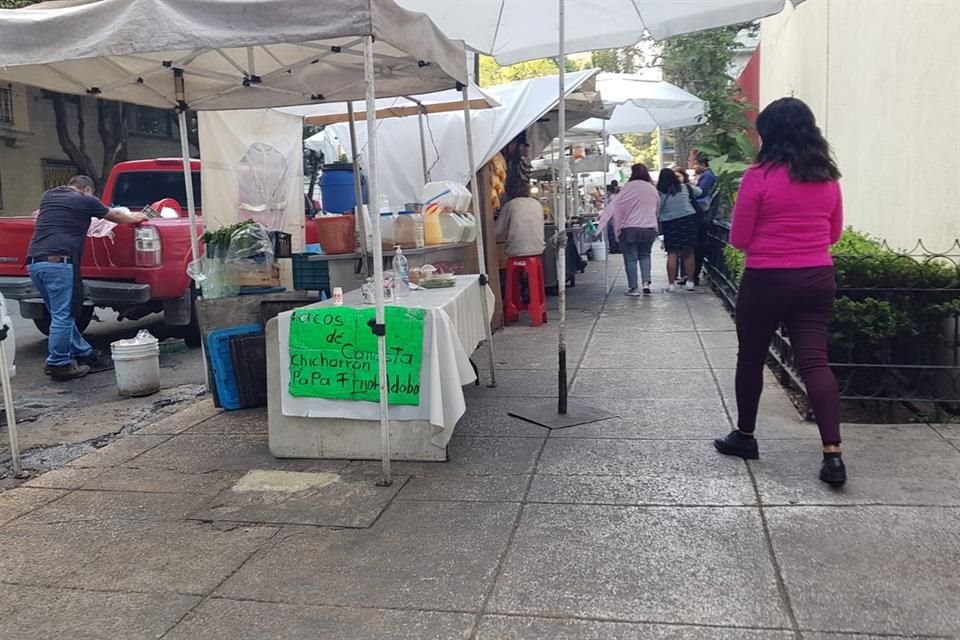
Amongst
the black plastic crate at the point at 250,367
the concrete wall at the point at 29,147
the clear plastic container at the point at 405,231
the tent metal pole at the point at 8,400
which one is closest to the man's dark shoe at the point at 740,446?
the clear plastic container at the point at 405,231

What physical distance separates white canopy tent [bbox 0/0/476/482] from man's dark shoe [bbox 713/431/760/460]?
1984 millimetres

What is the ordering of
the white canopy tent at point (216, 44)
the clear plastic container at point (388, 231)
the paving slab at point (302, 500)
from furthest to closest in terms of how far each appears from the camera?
1. the clear plastic container at point (388, 231)
2. the paving slab at point (302, 500)
3. the white canopy tent at point (216, 44)

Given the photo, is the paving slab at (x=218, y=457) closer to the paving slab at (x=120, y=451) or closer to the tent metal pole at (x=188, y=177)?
the paving slab at (x=120, y=451)

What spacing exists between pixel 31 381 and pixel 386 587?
598 cm

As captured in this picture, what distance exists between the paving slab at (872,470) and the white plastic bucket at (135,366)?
506cm

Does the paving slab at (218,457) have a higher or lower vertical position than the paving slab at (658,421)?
lower

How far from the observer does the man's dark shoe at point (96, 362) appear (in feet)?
27.2

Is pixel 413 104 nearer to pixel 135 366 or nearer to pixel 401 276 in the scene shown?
pixel 401 276

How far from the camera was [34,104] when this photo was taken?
21219mm

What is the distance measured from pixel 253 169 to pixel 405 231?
1.73m

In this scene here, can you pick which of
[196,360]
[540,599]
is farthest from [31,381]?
[540,599]

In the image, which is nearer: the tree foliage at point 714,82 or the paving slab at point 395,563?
the paving slab at point 395,563

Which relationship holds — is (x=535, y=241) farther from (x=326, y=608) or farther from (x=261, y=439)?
(x=326, y=608)

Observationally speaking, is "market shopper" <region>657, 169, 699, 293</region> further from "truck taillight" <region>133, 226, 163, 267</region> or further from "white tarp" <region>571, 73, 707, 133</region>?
"truck taillight" <region>133, 226, 163, 267</region>
